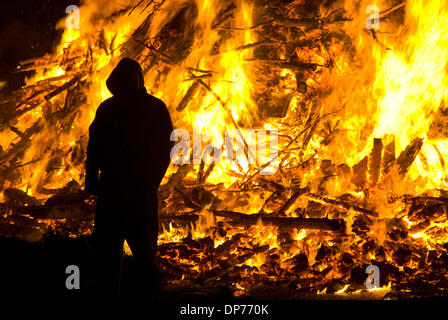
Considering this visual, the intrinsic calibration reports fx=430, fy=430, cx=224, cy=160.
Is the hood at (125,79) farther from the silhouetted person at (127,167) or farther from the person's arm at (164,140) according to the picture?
the person's arm at (164,140)

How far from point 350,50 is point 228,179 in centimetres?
267

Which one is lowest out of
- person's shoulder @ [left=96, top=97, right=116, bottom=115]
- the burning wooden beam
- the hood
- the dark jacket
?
the burning wooden beam

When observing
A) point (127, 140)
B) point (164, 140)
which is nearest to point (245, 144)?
point (164, 140)

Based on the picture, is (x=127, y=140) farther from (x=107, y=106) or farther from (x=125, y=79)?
(x=125, y=79)

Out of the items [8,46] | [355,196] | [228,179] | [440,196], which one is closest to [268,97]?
[228,179]

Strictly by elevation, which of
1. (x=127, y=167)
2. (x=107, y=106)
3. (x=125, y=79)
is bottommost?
(x=127, y=167)

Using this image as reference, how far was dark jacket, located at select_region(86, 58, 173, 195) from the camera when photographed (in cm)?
335

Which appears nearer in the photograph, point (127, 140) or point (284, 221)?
point (127, 140)

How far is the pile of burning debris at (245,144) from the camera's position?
15.9ft

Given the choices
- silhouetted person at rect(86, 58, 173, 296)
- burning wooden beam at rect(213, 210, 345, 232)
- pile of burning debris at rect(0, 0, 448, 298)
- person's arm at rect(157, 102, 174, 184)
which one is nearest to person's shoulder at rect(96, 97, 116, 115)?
silhouetted person at rect(86, 58, 173, 296)

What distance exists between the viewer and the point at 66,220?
5223 mm

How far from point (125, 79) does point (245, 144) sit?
9.68 feet

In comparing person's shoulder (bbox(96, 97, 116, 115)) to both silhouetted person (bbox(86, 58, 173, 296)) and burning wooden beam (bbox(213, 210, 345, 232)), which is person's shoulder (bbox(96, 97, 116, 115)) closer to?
silhouetted person (bbox(86, 58, 173, 296))

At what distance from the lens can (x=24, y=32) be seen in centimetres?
655
